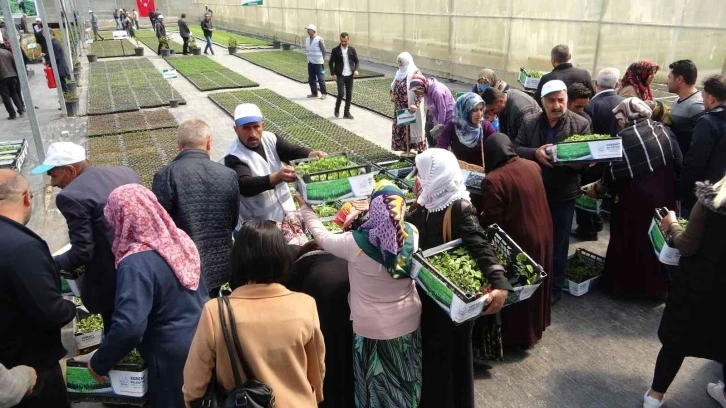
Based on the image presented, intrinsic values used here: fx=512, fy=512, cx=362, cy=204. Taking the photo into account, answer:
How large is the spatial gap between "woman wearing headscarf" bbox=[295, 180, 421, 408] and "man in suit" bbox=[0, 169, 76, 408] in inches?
58.6

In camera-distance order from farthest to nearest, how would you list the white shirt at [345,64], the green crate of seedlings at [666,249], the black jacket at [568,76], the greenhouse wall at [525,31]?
1. the white shirt at [345,64]
2. the greenhouse wall at [525,31]
3. the black jacket at [568,76]
4. the green crate of seedlings at [666,249]

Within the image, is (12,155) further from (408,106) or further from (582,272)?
(582,272)

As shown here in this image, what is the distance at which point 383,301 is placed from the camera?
3053 millimetres

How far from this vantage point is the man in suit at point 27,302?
2582 mm

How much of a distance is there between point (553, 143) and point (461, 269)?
6.84 ft

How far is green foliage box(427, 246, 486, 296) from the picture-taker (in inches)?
118

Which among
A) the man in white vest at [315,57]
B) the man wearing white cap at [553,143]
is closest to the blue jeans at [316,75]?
the man in white vest at [315,57]

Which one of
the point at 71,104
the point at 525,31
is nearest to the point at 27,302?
the point at 71,104

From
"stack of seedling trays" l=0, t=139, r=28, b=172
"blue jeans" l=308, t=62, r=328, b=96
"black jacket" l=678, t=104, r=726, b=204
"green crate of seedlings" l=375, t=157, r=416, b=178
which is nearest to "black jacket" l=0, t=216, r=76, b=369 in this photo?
"green crate of seedlings" l=375, t=157, r=416, b=178

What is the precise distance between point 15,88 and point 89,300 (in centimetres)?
1263

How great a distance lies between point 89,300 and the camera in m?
3.52

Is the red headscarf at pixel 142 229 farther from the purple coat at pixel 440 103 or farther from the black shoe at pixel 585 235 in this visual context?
the purple coat at pixel 440 103

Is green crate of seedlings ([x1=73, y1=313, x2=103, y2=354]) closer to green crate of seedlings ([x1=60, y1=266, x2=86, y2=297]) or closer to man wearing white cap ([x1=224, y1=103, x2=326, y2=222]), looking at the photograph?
green crate of seedlings ([x1=60, y1=266, x2=86, y2=297])

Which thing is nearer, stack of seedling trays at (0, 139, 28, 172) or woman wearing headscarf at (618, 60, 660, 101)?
woman wearing headscarf at (618, 60, 660, 101)
